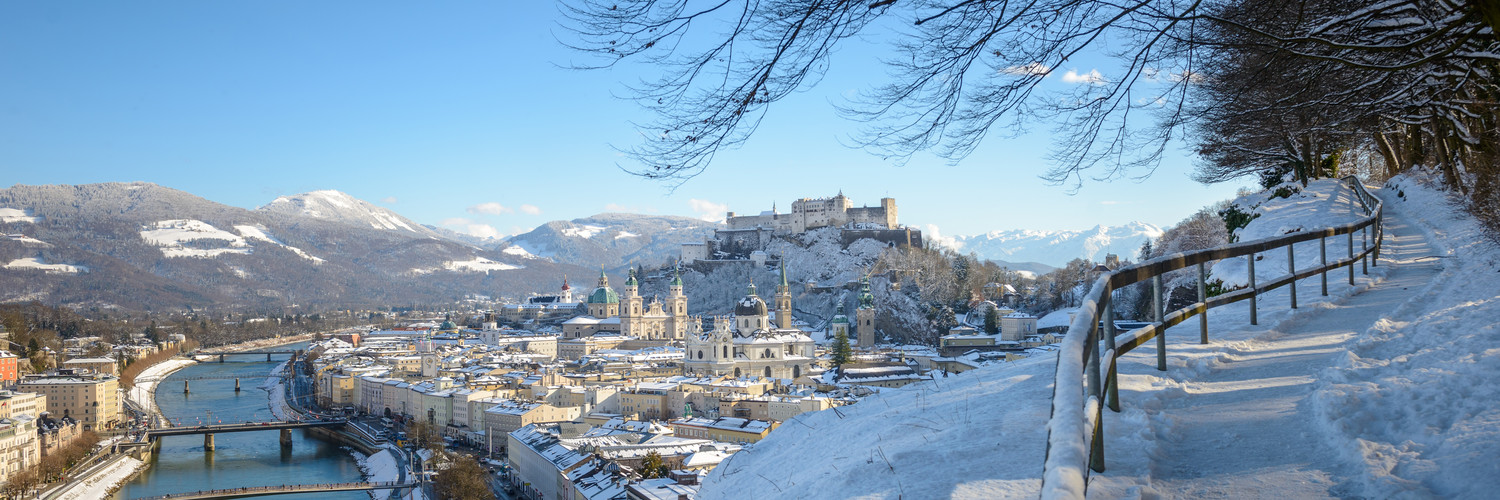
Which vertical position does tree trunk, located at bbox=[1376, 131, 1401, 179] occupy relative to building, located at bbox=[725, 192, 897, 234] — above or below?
below

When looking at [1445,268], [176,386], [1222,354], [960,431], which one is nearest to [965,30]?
[960,431]

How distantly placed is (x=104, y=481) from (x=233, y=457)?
23.5 feet

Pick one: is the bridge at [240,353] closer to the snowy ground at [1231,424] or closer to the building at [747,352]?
the building at [747,352]

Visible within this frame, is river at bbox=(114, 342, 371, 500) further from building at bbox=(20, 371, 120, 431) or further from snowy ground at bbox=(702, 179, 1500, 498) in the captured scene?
snowy ground at bbox=(702, 179, 1500, 498)

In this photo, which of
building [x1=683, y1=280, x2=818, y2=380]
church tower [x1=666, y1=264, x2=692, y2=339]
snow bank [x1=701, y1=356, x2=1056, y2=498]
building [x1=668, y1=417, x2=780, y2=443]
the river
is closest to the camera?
snow bank [x1=701, y1=356, x2=1056, y2=498]

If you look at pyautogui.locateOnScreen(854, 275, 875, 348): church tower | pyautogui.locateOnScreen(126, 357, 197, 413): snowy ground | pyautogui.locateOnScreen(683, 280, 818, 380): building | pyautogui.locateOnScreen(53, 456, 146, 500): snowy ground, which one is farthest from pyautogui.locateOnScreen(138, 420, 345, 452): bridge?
pyautogui.locateOnScreen(854, 275, 875, 348): church tower

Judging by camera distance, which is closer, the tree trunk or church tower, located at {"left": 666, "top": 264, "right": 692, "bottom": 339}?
the tree trunk

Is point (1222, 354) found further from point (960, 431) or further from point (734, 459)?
point (734, 459)

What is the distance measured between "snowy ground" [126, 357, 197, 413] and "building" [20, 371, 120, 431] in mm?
2582

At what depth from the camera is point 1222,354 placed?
4.67m

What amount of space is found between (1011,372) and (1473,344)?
1.90m

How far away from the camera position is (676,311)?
249 feet

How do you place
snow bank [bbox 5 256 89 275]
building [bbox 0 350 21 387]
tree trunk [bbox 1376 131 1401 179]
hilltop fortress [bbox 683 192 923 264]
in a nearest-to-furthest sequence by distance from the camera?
tree trunk [bbox 1376 131 1401 179], building [bbox 0 350 21 387], hilltop fortress [bbox 683 192 923 264], snow bank [bbox 5 256 89 275]

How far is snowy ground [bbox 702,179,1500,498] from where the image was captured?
270 centimetres
